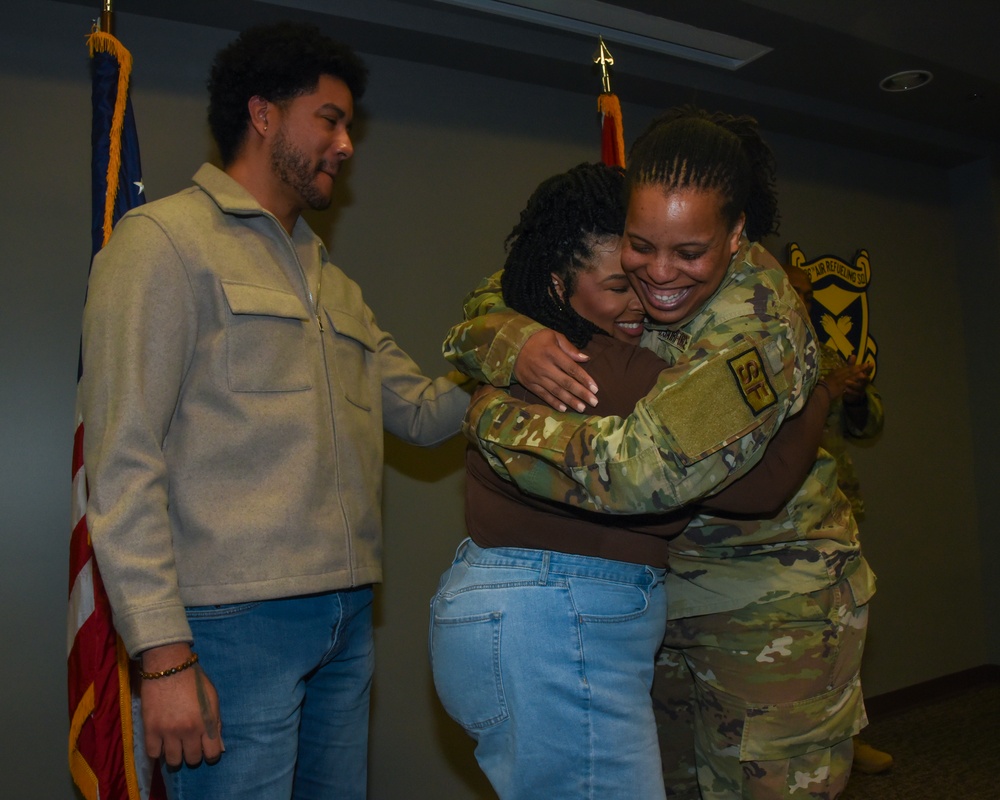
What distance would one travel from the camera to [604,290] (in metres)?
1.25

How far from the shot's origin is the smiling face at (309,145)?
5.27 ft

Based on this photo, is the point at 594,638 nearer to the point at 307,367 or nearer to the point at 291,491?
the point at 291,491

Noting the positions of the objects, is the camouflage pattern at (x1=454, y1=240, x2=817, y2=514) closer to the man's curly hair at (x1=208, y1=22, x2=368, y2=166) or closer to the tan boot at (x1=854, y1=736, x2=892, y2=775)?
the man's curly hair at (x1=208, y1=22, x2=368, y2=166)

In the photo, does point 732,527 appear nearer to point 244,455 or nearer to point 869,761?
point 244,455

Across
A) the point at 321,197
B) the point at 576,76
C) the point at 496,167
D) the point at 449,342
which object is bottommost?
the point at 449,342

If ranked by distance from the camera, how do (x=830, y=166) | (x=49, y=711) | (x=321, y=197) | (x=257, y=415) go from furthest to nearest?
1. (x=830, y=166)
2. (x=49, y=711)
3. (x=321, y=197)
4. (x=257, y=415)

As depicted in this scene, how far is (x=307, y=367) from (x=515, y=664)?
684mm

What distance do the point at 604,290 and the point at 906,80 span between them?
269cm

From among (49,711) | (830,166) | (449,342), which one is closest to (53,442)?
(49,711)

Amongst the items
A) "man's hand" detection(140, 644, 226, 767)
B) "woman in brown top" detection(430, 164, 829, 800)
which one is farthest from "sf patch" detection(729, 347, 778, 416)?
"man's hand" detection(140, 644, 226, 767)

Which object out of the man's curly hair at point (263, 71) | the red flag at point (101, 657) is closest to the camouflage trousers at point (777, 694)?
the red flag at point (101, 657)

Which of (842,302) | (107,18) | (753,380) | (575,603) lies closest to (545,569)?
(575,603)

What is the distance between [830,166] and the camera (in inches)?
152

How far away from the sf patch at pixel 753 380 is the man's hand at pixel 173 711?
33.5 inches
